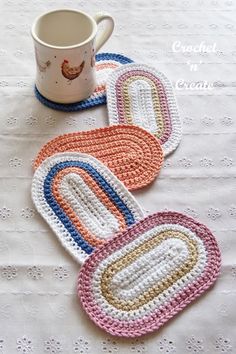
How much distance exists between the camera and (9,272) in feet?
1.82

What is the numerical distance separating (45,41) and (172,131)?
208 millimetres

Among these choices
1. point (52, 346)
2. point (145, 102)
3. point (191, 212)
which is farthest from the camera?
point (145, 102)

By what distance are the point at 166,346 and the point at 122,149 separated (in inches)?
9.8

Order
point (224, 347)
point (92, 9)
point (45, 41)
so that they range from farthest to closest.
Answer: point (92, 9), point (45, 41), point (224, 347)

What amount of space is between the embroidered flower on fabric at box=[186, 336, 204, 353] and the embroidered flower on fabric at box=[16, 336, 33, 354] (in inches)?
5.8

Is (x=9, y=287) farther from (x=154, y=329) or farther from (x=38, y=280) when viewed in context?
(x=154, y=329)

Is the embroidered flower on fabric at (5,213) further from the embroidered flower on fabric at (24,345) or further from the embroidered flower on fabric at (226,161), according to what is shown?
the embroidered flower on fabric at (226,161)

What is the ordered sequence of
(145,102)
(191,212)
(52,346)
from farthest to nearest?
(145,102) < (191,212) < (52,346)

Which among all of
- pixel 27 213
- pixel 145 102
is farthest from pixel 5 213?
pixel 145 102

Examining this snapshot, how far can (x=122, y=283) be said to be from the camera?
1.79ft

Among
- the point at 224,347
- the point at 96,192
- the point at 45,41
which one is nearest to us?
the point at 224,347

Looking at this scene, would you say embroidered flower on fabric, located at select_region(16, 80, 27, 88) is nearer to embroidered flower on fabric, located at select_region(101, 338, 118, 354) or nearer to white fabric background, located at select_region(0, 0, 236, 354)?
white fabric background, located at select_region(0, 0, 236, 354)

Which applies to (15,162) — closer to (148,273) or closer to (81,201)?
(81,201)

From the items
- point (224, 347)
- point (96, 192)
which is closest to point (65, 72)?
point (96, 192)
